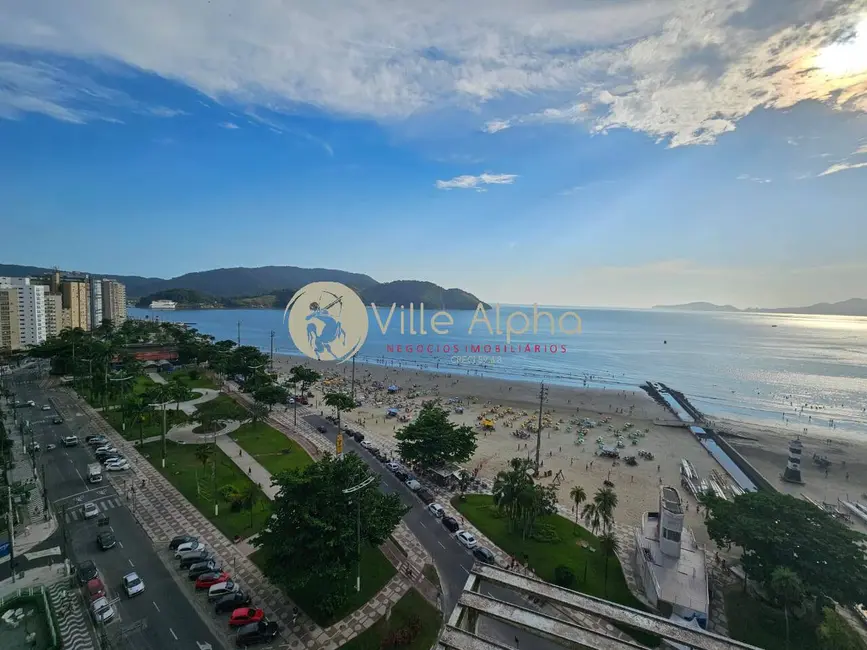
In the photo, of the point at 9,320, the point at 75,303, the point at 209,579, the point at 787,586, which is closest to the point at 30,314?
the point at 9,320

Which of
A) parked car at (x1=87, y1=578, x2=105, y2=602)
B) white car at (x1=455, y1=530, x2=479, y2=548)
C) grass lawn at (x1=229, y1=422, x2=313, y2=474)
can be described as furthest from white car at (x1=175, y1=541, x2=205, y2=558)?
white car at (x1=455, y1=530, x2=479, y2=548)

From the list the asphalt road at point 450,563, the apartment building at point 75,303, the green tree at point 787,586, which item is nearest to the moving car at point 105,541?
the asphalt road at point 450,563

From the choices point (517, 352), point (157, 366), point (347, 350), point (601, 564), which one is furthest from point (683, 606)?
point (517, 352)

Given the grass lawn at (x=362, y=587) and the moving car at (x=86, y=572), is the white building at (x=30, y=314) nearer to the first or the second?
the moving car at (x=86, y=572)

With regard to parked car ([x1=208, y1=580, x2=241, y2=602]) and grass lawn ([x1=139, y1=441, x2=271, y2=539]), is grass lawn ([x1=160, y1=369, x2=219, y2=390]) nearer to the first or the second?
grass lawn ([x1=139, y1=441, x2=271, y2=539])

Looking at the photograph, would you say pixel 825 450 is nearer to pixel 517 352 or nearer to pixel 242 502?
pixel 242 502

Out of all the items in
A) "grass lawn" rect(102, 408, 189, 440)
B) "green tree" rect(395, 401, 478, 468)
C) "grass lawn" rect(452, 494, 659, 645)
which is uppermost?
"green tree" rect(395, 401, 478, 468)
